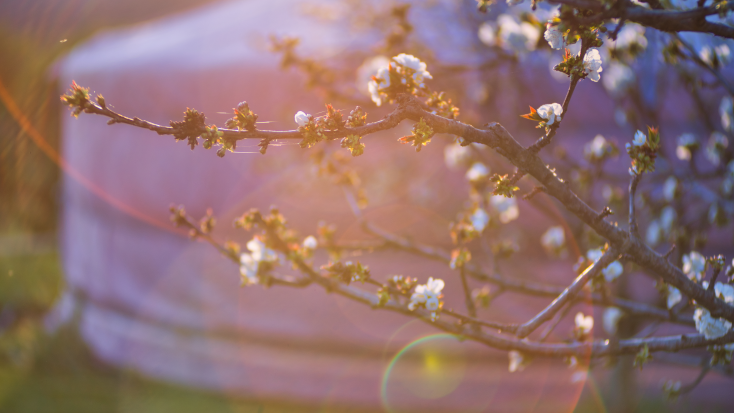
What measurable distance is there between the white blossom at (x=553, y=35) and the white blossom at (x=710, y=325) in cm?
114

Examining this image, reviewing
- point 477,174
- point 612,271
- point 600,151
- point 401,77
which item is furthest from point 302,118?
point 600,151

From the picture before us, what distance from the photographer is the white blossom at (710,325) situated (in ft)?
4.98

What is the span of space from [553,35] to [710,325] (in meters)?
1.21

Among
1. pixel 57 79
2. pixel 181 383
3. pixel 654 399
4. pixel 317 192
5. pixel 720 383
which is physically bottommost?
pixel 181 383

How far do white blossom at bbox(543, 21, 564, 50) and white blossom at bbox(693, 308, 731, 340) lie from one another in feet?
3.74

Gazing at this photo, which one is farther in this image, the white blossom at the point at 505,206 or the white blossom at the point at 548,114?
the white blossom at the point at 505,206

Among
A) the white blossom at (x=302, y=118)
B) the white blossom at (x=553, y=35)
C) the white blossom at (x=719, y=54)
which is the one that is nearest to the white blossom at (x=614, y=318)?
the white blossom at (x=719, y=54)

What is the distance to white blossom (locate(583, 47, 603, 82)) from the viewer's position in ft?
4.15

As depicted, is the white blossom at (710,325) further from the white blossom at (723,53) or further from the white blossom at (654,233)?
the white blossom at (654,233)

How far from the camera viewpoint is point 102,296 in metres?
6.96

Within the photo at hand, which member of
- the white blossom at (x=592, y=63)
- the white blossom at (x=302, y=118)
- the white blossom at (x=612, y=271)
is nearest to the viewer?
the white blossom at (x=302, y=118)

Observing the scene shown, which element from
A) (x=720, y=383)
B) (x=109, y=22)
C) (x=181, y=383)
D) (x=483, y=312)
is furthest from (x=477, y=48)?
(x=109, y=22)

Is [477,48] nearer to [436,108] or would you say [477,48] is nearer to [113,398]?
[436,108]

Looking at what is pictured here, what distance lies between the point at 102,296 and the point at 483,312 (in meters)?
6.15
